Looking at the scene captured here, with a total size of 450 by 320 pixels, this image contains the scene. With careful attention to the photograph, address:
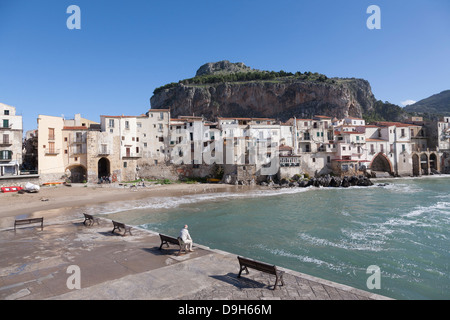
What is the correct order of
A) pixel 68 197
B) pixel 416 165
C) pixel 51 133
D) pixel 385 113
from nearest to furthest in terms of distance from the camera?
1. pixel 68 197
2. pixel 51 133
3. pixel 416 165
4. pixel 385 113

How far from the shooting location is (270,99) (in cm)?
10712

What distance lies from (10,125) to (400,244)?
53.5 meters

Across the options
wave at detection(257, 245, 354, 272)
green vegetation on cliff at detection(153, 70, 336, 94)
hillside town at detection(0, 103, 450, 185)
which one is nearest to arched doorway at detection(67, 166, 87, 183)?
hillside town at detection(0, 103, 450, 185)

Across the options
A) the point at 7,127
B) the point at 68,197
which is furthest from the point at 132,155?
the point at 7,127

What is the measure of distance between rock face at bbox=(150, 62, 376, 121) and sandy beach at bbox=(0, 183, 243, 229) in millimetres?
65296

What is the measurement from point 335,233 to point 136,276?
47.3 feet

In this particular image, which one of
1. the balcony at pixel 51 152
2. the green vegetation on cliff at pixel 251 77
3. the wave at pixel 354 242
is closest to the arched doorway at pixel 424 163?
the green vegetation on cliff at pixel 251 77

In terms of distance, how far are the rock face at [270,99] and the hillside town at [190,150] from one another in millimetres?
39377

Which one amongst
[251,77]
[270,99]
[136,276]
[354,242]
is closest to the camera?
[136,276]

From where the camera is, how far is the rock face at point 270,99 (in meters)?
101

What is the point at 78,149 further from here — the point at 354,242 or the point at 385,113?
the point at 385,113

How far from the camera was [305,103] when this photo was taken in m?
104
